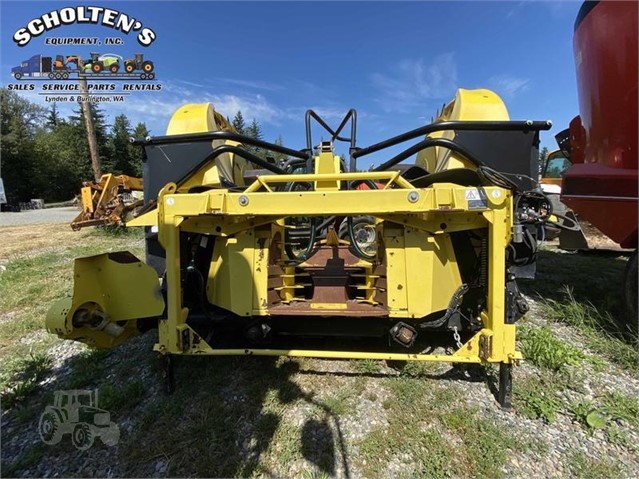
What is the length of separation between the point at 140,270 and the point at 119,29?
1057 centimetres

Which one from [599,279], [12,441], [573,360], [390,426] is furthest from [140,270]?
[599,279]

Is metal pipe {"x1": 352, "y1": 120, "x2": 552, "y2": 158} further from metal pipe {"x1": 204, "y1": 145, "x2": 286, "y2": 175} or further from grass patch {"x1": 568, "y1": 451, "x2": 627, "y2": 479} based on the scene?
grass patch {"x1": 568, "y1": 451, "x2": 627, "y2": 479}

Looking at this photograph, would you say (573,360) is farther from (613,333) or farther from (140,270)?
(140,270)

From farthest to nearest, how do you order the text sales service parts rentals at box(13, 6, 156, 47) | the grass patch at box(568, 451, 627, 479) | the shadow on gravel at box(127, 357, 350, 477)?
the text sales service parts rentals at box(13, 6, 156, 47)
the shadow on gravel at box(127, 357, 350, 477)
the grass patch at box(568, 451, 627, 479)

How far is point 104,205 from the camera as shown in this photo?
1159 centimetres

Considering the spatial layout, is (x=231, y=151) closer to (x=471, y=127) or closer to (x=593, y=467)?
(x=471, y=127)

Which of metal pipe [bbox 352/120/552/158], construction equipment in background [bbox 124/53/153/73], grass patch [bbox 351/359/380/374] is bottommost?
grass patch [bbox 351/359/380/374]

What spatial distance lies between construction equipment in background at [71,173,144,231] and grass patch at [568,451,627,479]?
12.1 metres

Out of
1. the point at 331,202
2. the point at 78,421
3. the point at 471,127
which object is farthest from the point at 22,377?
the point at 471,127

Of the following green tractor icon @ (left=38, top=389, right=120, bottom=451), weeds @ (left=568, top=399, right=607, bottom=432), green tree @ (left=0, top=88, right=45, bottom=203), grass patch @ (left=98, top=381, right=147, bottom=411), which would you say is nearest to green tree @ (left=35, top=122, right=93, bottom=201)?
green tree @ (left=0, top=88, right=45, bottom=203)

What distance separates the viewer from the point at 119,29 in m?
10.2

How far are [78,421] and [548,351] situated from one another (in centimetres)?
337

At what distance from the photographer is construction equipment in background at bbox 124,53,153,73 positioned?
1231 centimetres

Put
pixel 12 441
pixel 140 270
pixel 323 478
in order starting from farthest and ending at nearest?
pixel 140 270, pixel 12 441, pixel 323 478
